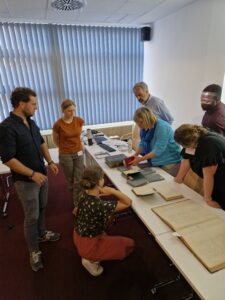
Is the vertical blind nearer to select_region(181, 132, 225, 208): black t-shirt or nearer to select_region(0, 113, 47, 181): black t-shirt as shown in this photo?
select_region(0, 113, 47, 181): black t-shirt

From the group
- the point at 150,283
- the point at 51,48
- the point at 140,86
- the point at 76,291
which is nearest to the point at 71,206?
the point at 76,291

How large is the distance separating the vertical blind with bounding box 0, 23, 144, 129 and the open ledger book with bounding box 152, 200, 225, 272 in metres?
3.87

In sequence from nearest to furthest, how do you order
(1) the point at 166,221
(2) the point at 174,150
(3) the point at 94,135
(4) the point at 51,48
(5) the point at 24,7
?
(1) the point at 166,221 < (2) the point at 174,150 < (5) the point at 24,7 < (3) the point at 94,135 < (4) the point at 51,48

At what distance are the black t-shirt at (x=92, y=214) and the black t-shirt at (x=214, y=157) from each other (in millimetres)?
692

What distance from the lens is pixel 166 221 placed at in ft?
4.41

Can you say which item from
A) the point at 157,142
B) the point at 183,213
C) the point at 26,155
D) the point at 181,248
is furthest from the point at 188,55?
the point at 181,248

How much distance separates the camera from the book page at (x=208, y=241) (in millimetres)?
1037

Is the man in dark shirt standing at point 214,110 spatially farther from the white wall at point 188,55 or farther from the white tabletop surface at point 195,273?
the white tabletop surface at point 195,273

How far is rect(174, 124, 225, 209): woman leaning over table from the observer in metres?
1.41

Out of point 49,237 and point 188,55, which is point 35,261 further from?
point 188,55

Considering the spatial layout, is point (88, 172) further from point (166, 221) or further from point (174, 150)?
point (174, 150)

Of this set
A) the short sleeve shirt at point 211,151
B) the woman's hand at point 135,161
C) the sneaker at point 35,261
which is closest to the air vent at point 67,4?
the woman's hand at point 135,161

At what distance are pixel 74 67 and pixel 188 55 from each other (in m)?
2.38

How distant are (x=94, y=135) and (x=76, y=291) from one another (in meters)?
2.42
